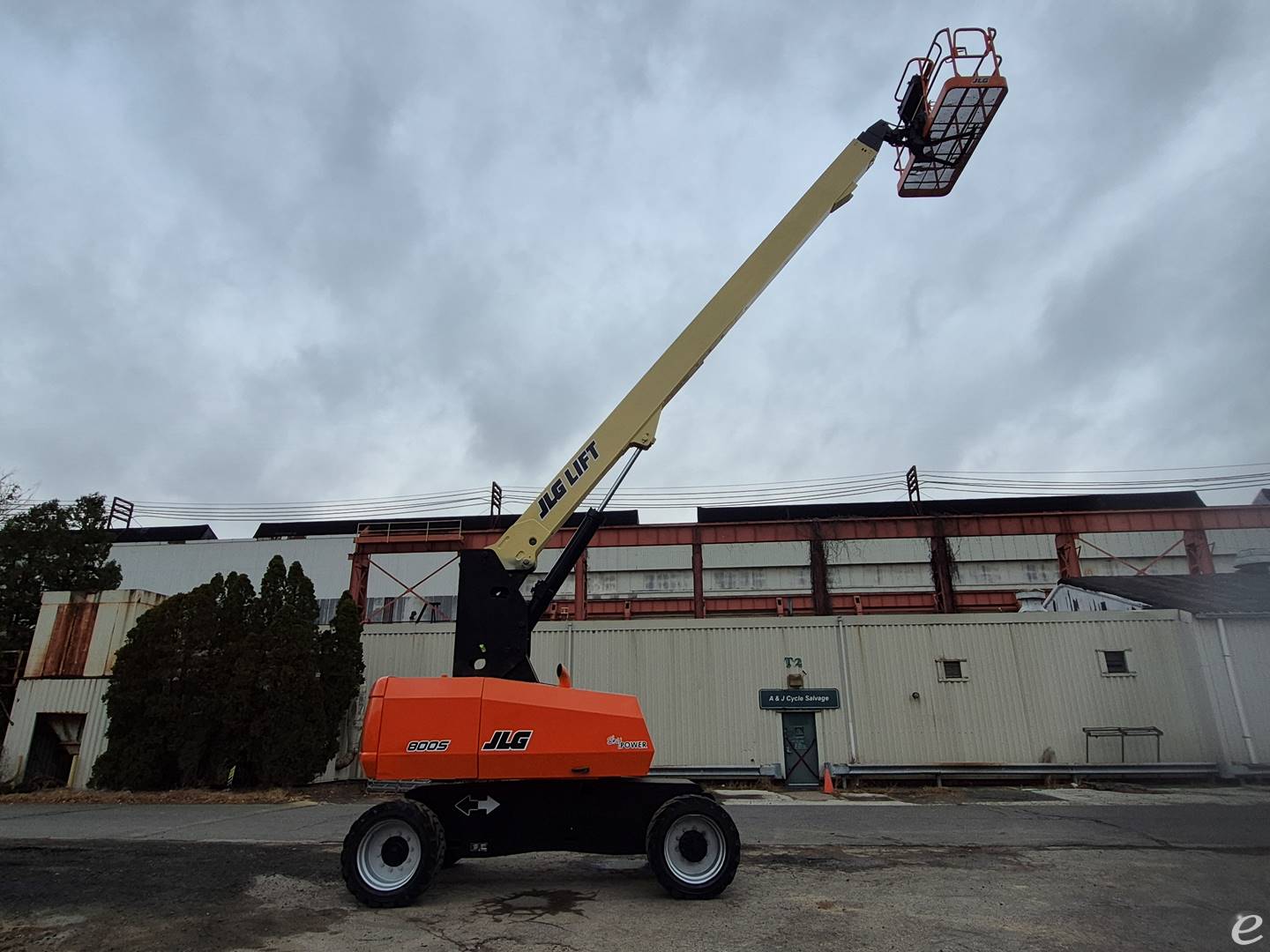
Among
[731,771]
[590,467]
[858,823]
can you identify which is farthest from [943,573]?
[590,467]

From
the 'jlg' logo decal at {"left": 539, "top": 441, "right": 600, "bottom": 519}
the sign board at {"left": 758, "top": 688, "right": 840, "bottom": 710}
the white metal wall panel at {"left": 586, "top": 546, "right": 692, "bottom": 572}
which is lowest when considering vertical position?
the sign board at {"left": 758, "top": 688, "right": 840, "bottom": 710}

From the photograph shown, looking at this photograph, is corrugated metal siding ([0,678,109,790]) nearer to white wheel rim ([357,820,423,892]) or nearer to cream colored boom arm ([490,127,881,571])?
white wheel rim ([357,820,423,892])

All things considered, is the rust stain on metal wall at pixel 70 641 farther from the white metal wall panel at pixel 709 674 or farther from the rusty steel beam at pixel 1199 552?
the rusty steel beam at pixel 1199 552

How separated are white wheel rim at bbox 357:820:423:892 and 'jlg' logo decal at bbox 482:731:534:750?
103 centimetres

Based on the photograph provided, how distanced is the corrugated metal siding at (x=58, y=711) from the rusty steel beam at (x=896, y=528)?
8.75 metres

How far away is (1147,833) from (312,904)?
36.0ft

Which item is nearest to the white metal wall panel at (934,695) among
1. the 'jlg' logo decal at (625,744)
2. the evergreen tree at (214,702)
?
the 'jlg' logo decal at (625,744)

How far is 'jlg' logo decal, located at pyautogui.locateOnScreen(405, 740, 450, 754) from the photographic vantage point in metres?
6.67

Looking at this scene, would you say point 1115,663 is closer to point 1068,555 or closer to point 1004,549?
point 1068,555

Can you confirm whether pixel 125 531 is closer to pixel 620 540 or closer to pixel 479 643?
pixel 620 540

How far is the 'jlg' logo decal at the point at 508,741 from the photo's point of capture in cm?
675

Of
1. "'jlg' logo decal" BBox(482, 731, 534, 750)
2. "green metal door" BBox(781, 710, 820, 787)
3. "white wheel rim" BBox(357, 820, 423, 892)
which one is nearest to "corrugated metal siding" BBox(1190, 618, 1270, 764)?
"green metal door" BBox(781, 710, 820, 787)

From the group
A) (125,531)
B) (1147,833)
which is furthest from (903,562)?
(125,531)

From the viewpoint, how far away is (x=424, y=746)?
668 centimetres
